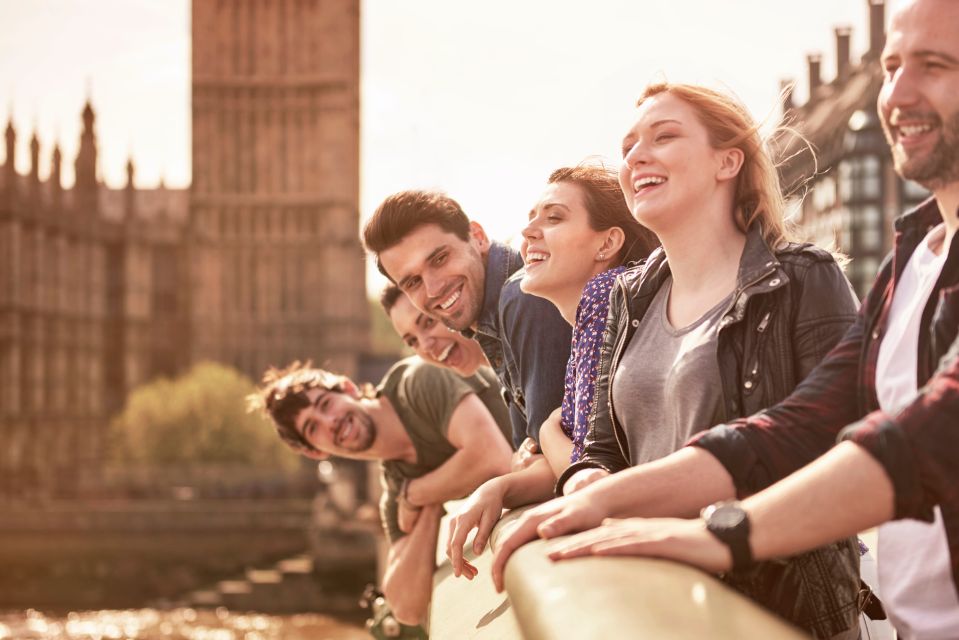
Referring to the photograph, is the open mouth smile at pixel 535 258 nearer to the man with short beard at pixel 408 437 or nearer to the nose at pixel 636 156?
the nose at pixel 636 156

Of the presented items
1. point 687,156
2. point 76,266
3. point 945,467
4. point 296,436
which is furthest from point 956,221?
point 76,266

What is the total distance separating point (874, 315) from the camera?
1.73m

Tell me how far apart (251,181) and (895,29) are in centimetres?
4647

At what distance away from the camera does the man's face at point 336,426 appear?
461 cm

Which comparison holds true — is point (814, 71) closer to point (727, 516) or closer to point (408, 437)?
point (408, 437)

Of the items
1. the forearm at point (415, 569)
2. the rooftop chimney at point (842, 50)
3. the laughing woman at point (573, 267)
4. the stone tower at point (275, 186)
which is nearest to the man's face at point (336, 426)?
the forearm at point (415, 569)

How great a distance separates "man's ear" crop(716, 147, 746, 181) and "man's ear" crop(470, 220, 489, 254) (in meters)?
1.36

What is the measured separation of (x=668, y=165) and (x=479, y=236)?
1.44 metres

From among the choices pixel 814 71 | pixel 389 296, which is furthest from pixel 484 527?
pixel 814 71

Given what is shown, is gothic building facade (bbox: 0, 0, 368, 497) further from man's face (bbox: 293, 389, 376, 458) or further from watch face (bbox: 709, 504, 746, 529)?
watch face (bbox: 709, 504, 746, 529)

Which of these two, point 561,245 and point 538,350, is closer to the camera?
point 561,245

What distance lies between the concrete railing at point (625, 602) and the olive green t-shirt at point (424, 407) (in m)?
2.89

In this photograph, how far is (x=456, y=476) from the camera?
443cm

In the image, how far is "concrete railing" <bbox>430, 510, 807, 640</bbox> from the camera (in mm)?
1246
